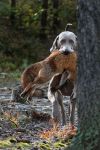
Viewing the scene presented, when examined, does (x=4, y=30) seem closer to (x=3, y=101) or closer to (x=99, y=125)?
(x=3, y=101)

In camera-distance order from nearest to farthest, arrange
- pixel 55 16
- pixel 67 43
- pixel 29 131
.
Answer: pixel 29 131 → pixel 67 43 → pixel 55 16

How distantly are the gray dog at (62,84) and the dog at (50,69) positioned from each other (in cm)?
9

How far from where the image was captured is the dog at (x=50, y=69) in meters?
10.9

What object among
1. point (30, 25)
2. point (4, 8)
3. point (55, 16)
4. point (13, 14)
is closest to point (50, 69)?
point (4, 8)

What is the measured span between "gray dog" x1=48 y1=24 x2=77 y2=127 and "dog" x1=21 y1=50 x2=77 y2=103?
0.09 meters

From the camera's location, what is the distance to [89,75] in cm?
711

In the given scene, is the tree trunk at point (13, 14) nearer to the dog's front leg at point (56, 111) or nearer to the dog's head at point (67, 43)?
the dog's front leg at point (56, 111)

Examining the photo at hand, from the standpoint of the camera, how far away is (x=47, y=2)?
36.9 metres

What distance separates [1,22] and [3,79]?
430 inches

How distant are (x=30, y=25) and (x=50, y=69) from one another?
2606cm

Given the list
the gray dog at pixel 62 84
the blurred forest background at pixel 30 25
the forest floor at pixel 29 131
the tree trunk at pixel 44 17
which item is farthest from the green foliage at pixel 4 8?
the gray dog at pixel 62 84

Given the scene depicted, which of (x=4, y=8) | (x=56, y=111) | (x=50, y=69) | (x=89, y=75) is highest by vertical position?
(x=4, y=8)

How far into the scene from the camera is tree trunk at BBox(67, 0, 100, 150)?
7016mm

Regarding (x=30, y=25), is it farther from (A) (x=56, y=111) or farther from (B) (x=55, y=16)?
(A) (x=56, y=111)
